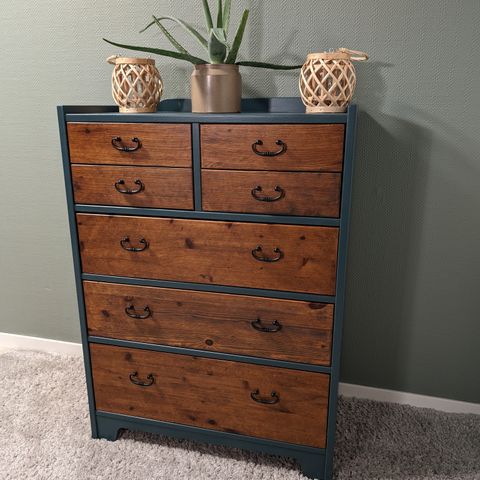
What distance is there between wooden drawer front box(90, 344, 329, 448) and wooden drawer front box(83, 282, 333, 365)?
0.16ft

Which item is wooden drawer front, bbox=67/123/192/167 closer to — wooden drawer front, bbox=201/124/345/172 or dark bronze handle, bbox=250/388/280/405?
wooden drawer front, bbox=201/124/345/172

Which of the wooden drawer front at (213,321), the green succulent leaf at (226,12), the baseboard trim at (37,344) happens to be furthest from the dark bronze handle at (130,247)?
the baseboard trim at (37,344)

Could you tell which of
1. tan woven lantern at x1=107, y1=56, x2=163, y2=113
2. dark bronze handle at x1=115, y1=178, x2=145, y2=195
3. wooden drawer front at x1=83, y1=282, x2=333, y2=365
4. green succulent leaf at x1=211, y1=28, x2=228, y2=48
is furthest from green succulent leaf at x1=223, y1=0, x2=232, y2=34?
wooden drawer front at x1=83, y1=282, x2=333, y2=365

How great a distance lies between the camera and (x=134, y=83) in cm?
125

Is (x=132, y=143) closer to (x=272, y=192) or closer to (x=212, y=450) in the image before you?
(x=272, y=192)

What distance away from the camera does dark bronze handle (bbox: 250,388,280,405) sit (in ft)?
4.06

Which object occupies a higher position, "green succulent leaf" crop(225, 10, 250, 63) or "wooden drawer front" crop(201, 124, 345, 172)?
"green succulent leaf" crop(225, 10, 250, 63)

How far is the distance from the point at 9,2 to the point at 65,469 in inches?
60.4

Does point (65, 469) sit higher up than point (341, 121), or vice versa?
point (341, 121)

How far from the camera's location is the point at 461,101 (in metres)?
1.32

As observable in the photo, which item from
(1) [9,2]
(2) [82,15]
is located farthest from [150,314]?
(1) [9,2]

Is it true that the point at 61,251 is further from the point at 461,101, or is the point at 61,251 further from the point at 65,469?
the point at 461,101

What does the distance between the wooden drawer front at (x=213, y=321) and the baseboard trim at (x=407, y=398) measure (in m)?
0.54

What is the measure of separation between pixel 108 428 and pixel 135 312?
0.43 meters
